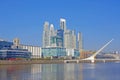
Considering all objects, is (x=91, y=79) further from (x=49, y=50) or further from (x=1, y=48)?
(x=49, y=50)

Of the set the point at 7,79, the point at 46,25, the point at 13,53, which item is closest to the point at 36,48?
the point at 46,25

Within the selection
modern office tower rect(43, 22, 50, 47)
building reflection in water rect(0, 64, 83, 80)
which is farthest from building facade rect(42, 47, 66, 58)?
building reflection in water rect(0, 64, 83, 80)

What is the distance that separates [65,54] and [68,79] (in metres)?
122

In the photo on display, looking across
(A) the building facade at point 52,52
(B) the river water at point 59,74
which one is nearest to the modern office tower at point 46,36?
(A) the building facade at point 52,52

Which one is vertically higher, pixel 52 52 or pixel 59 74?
pixel 52 52

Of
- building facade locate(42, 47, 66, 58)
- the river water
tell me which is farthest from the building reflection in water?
building facade locate(42, 47, 66, 58)

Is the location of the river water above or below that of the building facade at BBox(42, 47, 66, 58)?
below

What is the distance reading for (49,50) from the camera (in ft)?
457

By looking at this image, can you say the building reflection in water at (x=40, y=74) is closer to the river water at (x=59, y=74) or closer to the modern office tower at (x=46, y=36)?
the river water at (x=59, y=74)

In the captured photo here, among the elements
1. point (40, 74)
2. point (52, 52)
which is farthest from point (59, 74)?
point (52, 52)

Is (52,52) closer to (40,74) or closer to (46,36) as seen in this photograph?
(46,36)

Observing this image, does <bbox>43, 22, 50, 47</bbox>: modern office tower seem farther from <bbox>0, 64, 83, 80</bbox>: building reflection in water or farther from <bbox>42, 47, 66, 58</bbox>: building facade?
<bbox>0, 64, 83, 80</bbox>: building reflection in water

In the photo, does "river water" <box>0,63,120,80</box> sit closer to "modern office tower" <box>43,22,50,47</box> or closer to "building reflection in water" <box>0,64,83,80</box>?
"building reflection in water" <box>0,64,83,80</box>

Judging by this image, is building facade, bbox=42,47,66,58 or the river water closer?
the river water
